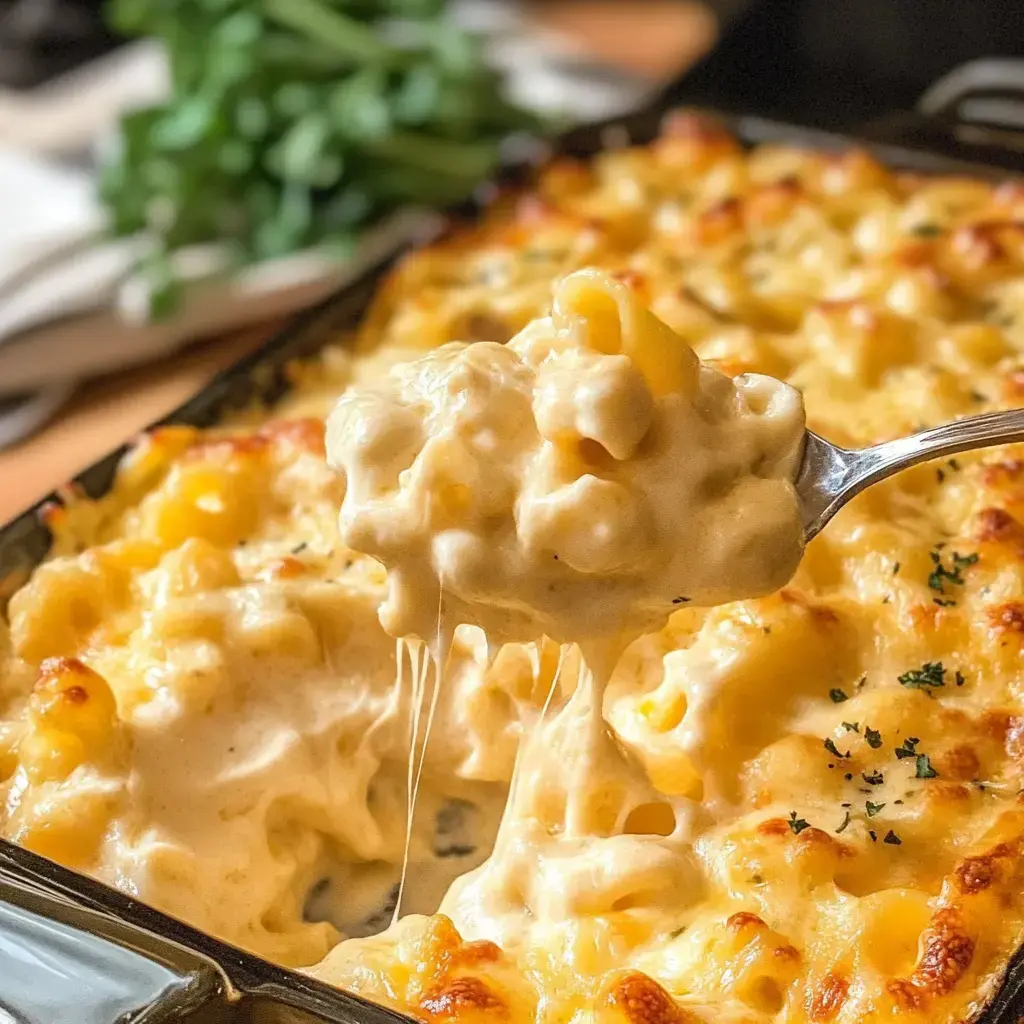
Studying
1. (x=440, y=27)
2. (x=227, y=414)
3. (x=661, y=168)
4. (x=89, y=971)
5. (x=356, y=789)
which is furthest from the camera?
(x=440, y=27)

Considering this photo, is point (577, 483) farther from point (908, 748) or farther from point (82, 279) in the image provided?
point (82, 279)

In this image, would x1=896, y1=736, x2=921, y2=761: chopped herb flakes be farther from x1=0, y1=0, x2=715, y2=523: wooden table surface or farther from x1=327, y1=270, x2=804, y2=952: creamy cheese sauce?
x1=0, y1=0, x2=715, y2=523: wooden table surface

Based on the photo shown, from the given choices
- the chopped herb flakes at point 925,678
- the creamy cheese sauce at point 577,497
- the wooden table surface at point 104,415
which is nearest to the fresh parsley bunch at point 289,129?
the wooden table surface at point 104,415

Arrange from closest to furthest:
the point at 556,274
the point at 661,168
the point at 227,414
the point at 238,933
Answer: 1. the point at 238,933
2. the point at 227,414
3. the point at 556,274
4. the point at 661,168

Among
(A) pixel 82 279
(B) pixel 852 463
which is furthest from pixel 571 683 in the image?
(A) pixel 82 279

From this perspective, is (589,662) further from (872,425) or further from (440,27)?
(440,27)

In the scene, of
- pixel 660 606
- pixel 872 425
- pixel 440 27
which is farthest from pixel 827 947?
pixel 440 27
